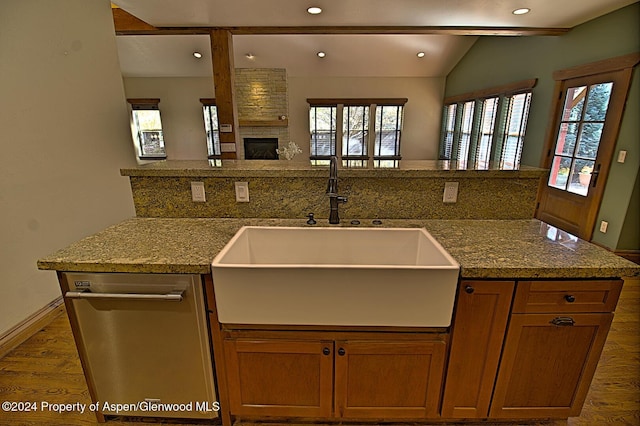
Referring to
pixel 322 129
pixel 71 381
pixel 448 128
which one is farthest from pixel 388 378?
pixel 448 128

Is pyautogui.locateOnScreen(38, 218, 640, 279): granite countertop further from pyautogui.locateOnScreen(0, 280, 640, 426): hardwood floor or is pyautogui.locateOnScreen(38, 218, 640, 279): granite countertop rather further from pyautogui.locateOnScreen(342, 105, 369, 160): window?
pyautogui.locateOnScreen(342, 105, 369, 160): window

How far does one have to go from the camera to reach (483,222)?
158cm

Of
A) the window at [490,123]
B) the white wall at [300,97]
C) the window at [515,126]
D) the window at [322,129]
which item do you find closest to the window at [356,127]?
Answer: the window at [322,129]

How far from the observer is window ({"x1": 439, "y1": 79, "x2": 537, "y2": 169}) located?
4465mm

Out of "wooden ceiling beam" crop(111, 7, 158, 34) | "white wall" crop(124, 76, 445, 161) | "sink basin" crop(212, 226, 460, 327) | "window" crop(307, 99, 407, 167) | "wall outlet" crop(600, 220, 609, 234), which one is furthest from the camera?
"window" crop(307, 99, 407, 167)

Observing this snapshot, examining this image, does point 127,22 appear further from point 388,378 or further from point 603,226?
point 603,226

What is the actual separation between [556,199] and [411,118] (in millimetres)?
4597

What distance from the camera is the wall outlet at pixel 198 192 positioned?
5.17ft

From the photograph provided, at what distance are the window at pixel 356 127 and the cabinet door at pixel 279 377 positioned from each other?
6695 mm

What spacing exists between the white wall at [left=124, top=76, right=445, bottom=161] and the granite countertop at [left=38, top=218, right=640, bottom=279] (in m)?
6.52

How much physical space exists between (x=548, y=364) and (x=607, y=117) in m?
3.10

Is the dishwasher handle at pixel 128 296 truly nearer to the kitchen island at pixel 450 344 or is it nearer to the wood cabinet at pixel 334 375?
the kitchen island at pixel 450 344

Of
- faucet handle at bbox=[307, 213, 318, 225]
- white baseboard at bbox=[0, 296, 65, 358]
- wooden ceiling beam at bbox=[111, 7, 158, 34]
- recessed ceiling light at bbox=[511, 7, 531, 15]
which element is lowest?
white baseboard at bbox=[0, 296, 65, 358]

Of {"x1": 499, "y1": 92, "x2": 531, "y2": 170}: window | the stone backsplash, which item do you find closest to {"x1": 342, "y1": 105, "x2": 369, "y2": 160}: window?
{"x1": 499, "y1": 92, "x2": 531, "y2": 170}: window
